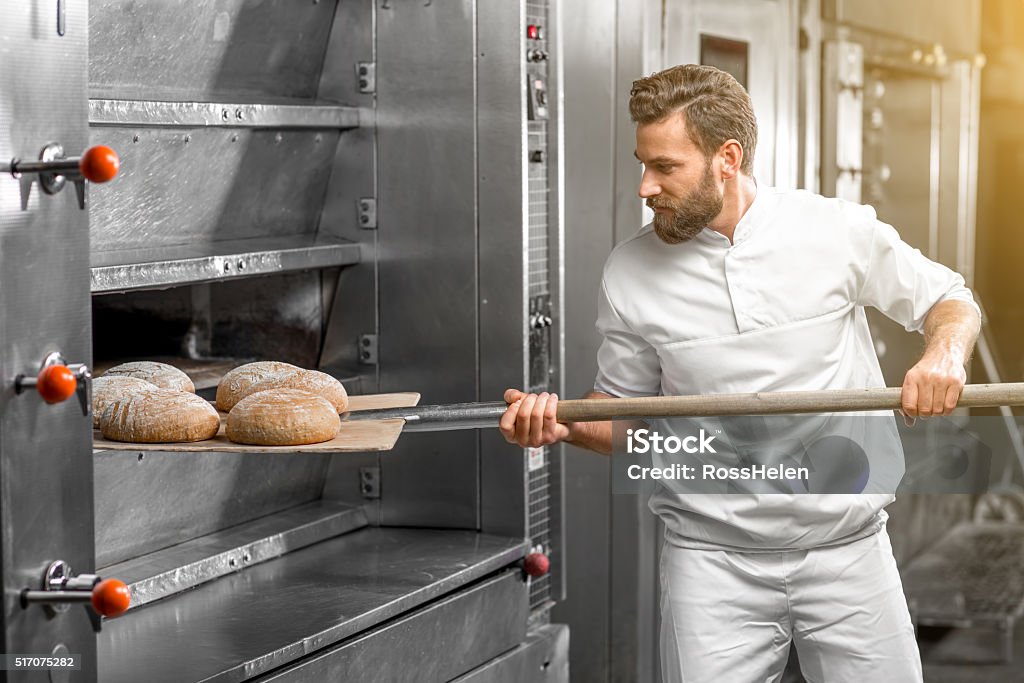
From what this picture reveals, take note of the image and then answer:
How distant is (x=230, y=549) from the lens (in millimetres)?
2512

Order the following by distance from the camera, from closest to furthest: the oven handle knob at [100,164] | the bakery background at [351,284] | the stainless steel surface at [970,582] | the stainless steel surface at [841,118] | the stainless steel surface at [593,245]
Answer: the oven handle knob at [100,164], the bakery background at [351,284], the stainless steel surface at [593,245], the stainless steel surface at [841,118], the stainless steel surface at [970,582]

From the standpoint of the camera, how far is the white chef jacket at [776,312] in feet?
7.30

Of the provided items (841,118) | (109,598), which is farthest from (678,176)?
(841,118)

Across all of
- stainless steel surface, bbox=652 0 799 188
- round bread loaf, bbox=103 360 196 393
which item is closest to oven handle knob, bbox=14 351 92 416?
round bread loaf, bbox=103 360 196 393

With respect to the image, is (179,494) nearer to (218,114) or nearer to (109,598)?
(218,114)

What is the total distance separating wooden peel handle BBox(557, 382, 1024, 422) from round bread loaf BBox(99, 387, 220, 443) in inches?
25.0

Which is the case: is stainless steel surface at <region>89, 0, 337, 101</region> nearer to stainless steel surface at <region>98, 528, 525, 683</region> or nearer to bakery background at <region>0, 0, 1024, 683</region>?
bakery background at <region>0, 0, 1024, 683</region>

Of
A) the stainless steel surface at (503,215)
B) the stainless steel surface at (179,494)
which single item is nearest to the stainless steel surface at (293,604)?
the stainless steel surface at (179,494)

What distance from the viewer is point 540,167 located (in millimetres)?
2936

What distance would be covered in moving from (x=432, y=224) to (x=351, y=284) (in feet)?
0.77

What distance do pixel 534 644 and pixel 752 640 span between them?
0.75 metres

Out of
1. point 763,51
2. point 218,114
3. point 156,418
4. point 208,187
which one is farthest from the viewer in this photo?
point 763,51

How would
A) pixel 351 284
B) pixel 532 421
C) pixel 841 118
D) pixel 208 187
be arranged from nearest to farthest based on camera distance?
pixel 532 421 → pixel 208 187 → pixel 351 284 → pixel 841 118

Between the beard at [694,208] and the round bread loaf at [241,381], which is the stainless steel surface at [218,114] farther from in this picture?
the beard at [694,208]
